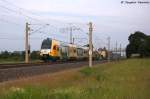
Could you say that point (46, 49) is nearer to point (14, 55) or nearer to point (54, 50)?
point (54, 50)

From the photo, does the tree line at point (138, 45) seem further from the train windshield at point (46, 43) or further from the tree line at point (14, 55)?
the train windshield at point (46, 43)

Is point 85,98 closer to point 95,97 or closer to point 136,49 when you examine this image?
point 95,97

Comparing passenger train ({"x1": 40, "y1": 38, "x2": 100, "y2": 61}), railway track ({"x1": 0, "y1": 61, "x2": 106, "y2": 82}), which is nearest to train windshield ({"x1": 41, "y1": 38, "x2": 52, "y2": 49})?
passenger train ({"x1": 40, "y1": 38, "x2": 100, "y2": 61})

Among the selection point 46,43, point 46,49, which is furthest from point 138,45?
point 46,49

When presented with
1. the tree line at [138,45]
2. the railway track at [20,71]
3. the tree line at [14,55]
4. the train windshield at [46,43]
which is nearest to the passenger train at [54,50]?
the train windshield at [46,43]

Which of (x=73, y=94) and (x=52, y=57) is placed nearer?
(x=73, y=94)

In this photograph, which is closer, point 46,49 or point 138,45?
point 46,49

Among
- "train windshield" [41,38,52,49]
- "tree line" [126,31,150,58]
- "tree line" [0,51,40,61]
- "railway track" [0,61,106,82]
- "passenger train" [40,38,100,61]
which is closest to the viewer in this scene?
"railway track" [0,61,106,82]

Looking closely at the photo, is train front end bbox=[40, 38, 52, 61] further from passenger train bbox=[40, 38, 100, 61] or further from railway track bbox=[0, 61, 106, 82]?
railway track bbox=[0, 61, 106, 82]

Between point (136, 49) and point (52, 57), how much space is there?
8514cm

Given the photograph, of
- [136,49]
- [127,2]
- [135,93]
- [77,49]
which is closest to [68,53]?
[77,49]

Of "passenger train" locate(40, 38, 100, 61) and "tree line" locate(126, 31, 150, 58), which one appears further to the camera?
"tree line" locate(126, 31, 150, 58)

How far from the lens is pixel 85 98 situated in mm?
16000

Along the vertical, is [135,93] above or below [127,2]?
below
